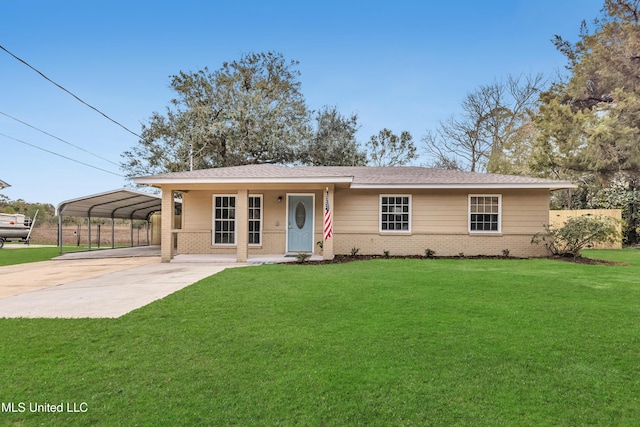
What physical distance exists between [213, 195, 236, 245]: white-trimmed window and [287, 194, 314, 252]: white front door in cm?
208

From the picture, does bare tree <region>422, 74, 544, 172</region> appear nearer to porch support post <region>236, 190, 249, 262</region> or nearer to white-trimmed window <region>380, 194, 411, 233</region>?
white-trimmed window <region>380, 194, 411, 233</region>

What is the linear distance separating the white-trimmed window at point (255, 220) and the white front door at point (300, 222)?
1.08 metres

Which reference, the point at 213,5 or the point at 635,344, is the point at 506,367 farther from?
the point at 213,5

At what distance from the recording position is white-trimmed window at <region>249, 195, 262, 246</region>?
12.9 meters

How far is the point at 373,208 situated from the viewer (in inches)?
498

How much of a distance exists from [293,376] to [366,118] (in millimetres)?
25378

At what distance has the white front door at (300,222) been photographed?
12.8 m

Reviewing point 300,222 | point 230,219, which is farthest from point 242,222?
point 300,222

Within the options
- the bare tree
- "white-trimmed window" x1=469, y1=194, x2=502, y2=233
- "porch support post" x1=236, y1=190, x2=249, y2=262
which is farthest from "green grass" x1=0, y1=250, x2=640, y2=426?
the bare tree

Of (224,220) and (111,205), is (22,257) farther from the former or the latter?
(224,220)

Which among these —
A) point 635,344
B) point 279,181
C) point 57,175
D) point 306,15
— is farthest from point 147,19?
point 635,344

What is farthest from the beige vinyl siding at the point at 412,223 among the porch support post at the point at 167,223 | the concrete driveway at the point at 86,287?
the concrete driveway at the point at 86,287

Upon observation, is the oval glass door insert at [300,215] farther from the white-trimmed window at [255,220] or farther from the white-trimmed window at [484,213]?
the white-trimmed window at [484,213]

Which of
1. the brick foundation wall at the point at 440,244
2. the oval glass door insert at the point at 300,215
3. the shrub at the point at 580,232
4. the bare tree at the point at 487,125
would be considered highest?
the bare tree at the point at 487,125
